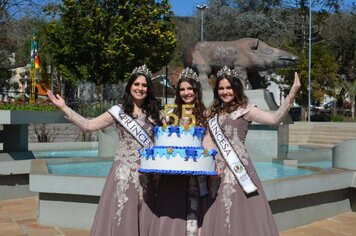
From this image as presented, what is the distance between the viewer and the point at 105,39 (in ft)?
70.0

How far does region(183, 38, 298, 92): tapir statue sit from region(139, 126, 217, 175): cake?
6.72m

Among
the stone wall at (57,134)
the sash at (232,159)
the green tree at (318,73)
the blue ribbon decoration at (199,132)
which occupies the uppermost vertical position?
the green tree at (318,73)

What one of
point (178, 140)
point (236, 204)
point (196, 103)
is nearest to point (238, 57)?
point (196, 103)

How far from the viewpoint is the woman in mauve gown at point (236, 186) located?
113 inches

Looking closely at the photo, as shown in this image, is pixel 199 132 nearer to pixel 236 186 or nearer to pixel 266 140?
pixel 236 186

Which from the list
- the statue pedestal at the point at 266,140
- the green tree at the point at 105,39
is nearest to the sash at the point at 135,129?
the statue pedestal at the point at 266,140

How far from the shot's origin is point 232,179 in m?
2.92

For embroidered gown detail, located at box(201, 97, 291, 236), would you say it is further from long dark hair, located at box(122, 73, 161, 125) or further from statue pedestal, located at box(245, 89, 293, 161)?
statue pedestal, located at box(245, 89, 293, 161)

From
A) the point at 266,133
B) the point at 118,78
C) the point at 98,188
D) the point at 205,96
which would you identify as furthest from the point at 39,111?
the point at 118,78

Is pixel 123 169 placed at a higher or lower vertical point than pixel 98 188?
higher

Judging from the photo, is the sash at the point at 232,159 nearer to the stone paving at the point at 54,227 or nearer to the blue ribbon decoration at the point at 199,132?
the blue ribbon decoration at the point at 199,132

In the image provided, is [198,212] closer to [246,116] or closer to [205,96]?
[246,116]

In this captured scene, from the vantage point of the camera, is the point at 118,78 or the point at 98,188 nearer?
the point at 98,188

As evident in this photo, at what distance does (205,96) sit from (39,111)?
3.45 meters
